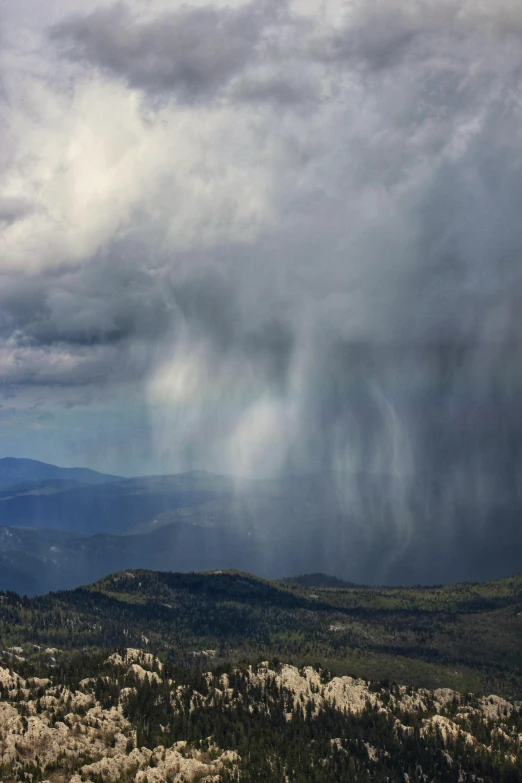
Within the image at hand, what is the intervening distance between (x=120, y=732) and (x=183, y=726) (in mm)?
20421

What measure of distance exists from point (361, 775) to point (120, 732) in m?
68.2

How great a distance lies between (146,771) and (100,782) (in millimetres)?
12056

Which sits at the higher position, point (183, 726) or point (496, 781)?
point (183, 726)

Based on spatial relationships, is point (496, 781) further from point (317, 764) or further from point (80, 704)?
point (80, 704)

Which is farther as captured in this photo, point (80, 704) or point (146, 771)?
point (80, 704)

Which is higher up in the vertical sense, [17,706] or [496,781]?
[17,706]

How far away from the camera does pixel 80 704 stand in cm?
19538

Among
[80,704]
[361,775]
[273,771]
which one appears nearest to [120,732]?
[80,704]

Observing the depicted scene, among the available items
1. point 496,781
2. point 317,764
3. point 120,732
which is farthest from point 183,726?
point 496,781

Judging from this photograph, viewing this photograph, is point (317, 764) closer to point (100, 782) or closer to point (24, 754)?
point (100, 782)

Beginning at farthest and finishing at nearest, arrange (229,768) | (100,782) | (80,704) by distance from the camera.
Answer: (80,704)
(229,768)
(100,782)

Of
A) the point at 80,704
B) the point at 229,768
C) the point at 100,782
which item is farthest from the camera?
the point at 80,704

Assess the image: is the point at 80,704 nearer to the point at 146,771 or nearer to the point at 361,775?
the point at 146,771

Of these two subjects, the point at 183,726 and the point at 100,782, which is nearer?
the point at 100,782
